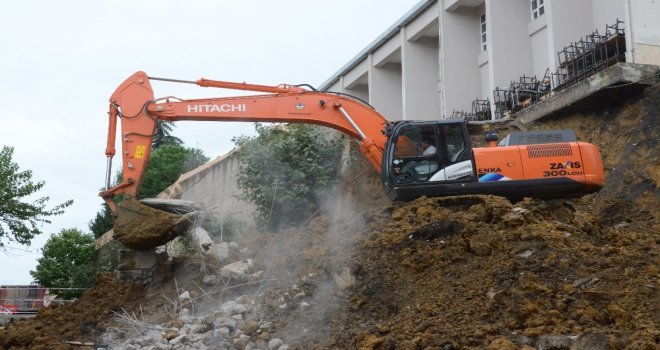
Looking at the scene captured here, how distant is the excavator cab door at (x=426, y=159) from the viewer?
1091 centimetres

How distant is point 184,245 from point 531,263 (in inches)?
226

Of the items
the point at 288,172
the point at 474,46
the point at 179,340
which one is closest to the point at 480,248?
the point at 179,340

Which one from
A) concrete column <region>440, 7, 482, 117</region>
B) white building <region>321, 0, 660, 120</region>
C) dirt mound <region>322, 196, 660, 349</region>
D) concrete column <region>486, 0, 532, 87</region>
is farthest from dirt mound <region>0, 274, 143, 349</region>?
concrete column <region>440, 7, 482, 117</region>

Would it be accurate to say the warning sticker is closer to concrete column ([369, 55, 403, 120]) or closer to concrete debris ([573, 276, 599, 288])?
concrete debris ([573, 276, 599, 288])

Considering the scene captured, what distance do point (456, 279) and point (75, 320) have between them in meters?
5.45

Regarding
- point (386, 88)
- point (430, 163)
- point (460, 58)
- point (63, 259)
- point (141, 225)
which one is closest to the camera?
point (141, 225)

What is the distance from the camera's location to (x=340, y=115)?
40.3ft

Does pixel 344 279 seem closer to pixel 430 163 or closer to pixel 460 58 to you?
pixel 430 163

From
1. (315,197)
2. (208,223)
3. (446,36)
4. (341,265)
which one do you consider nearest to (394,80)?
(446,36)

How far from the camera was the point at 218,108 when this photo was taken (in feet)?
39.4

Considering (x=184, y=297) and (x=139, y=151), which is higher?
(x=139, y=151)

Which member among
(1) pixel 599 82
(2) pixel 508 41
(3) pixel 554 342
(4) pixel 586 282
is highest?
(2) pixel 508 41

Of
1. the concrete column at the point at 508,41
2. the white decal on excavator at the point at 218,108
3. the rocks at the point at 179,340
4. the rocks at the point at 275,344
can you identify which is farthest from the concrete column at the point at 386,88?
the rocks at the point at 275,344

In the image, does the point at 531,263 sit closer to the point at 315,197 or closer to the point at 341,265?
the point at 341,265
